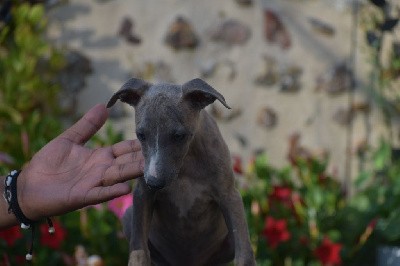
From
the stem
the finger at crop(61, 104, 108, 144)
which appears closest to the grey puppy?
the finger at crop(61, 104, 108, 144)

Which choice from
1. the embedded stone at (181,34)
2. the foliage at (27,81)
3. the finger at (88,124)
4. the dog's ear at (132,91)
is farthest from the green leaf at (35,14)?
the dog's ear at (132,91)

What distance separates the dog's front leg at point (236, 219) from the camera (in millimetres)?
1465

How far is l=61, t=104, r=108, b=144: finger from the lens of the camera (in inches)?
68.2

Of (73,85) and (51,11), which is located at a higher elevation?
(51,11)

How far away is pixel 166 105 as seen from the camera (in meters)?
1.38

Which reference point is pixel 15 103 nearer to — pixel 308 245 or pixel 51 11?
pixel 51 11

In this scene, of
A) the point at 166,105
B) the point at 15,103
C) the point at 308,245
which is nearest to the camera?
the point at 166,105

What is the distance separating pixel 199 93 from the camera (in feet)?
4.63

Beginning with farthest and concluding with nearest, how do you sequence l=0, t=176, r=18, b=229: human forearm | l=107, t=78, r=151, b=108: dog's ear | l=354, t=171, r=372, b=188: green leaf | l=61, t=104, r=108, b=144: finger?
l=354, t=171, r=372, b=188: green leaf < l=0, t=176, r=18, b=229: human forearm < l=61, t=104, r=108, b=144: finger < l=107, t=78, r=151, b=108: dog's ear

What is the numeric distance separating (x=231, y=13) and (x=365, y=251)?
1701 mm

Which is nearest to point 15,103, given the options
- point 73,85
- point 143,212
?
point 73,85

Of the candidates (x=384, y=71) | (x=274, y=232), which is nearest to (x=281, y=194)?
(x=274, y=232)

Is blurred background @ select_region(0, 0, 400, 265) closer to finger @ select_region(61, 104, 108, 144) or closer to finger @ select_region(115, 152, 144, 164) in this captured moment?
finger @ select_region(61, 104, 108, 144)

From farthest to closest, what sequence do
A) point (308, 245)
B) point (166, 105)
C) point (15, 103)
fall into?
1. point (15, 103)
2. point (308, 245)
3. point (166, 105)
